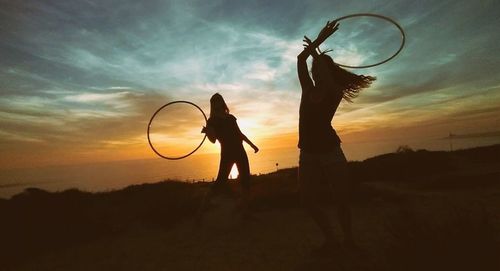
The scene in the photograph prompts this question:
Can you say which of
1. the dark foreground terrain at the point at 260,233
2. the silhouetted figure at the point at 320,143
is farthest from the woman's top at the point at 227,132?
the silhouetted figure at the point at 320,143

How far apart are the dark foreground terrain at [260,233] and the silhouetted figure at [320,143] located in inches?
19.9

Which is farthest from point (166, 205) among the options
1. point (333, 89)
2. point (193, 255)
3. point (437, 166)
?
point (437, 166)

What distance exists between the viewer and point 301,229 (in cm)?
633

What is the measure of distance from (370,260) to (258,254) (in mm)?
1600

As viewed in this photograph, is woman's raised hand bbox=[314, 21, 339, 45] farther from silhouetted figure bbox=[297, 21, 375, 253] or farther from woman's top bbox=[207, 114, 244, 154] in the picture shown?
woman's top bbox=[207, 114, 244, 154]

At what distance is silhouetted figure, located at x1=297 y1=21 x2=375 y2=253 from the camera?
455 cm

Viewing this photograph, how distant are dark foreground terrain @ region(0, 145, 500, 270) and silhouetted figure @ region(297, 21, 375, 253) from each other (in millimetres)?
504

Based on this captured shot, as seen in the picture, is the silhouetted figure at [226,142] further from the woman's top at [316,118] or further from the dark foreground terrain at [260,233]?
the woman's top at [316,118]

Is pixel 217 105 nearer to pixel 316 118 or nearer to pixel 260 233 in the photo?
pixel 260 233

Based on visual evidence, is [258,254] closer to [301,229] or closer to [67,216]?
[301,229]

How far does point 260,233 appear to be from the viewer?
627cm

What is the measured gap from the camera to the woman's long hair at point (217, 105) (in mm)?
7125

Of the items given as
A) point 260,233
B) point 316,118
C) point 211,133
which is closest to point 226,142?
point 211,133

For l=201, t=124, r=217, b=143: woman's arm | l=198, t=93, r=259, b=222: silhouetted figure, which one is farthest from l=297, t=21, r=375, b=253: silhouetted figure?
l=201, t=124, r=217, b=143: woman's arm
